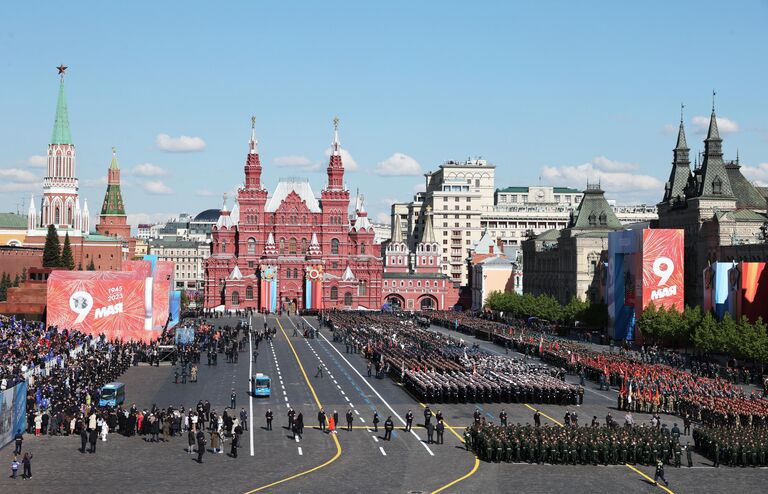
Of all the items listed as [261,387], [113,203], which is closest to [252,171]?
[113,203]

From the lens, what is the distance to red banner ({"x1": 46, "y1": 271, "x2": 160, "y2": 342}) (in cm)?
7194

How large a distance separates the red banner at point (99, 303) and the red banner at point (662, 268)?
3819 cm

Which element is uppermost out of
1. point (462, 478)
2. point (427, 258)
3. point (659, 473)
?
point (427, 258)

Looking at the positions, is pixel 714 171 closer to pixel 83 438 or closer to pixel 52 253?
pixel 52 253

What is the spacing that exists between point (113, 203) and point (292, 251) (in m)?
56.2

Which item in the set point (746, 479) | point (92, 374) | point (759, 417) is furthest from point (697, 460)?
point (92, 374)

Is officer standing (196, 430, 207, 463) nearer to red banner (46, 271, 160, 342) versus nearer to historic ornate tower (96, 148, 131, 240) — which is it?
red banner (46, 271, 160, 342)

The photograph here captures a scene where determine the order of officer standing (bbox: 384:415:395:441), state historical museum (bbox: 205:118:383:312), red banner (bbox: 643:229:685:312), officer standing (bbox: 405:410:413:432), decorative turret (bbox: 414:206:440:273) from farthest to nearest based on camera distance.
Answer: decorative turret (bbox: 414:206:440:273) < state historical museum (bbox: 205:118:383:312) < red banner (bbox: 643:229:685:312) < officer standing (bbox: 405:410:413:432) < officer standing (bbox: 384:415:395:441)

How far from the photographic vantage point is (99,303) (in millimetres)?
72562

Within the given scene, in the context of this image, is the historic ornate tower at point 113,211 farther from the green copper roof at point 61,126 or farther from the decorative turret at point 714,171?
the decorative turret at point 714,171

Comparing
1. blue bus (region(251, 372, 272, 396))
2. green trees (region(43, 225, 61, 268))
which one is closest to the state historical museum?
green trees (region(43, 225, 61, 268))

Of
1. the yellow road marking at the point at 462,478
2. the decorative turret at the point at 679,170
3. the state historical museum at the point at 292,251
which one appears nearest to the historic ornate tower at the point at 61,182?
the state historical museum at the point at 292,251

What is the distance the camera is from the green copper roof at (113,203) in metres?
192

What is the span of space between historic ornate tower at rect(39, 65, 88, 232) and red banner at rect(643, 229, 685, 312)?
91.4 m
